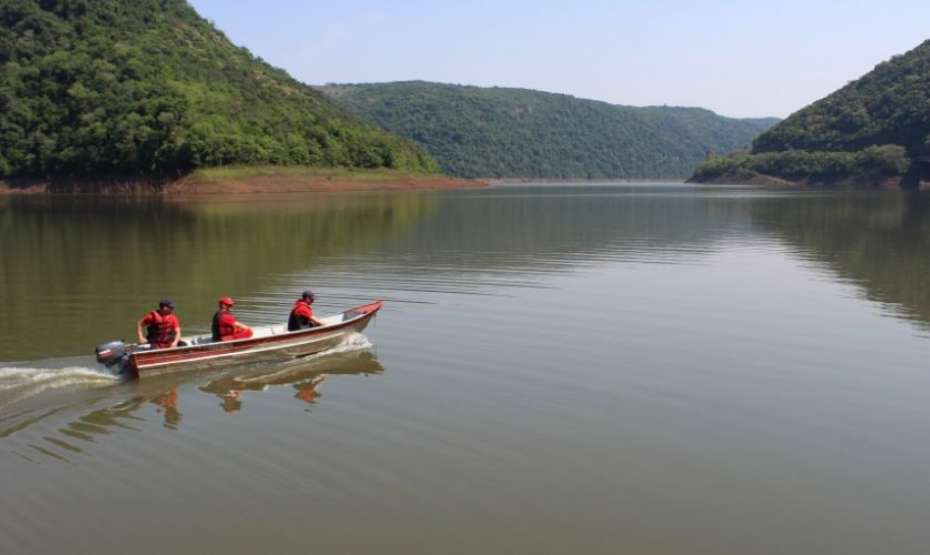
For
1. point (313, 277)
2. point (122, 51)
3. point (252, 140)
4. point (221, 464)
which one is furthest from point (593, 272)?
point (122, 51)

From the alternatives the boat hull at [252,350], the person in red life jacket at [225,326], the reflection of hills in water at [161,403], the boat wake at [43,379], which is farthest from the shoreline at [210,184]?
the boat wake at [43,379]

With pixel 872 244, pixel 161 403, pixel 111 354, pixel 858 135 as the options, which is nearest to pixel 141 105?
pixel 872 244

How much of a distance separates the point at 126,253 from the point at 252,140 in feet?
241

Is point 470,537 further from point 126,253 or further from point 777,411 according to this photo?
point 126,253

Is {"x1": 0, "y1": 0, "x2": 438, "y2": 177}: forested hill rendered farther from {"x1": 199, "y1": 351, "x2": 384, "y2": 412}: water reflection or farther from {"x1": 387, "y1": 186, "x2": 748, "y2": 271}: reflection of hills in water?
{"x1": 199, "y1": 351, "x2": 384, "y2": 412}: water reflection

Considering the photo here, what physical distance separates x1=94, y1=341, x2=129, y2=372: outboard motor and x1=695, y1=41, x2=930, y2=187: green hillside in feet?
479

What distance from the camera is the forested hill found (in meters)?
98.4

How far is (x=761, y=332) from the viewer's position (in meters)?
20.0

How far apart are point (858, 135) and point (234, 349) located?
165m

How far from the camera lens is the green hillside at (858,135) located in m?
144

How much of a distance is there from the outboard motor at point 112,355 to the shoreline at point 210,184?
81.4m

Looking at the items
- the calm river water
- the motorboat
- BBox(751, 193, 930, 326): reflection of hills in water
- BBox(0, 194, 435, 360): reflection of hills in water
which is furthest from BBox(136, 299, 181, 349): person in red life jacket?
BBox(751, 193, 930, 326): reflection of hills in water

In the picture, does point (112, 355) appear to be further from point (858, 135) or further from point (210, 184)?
point (858, 135)

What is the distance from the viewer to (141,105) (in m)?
104
